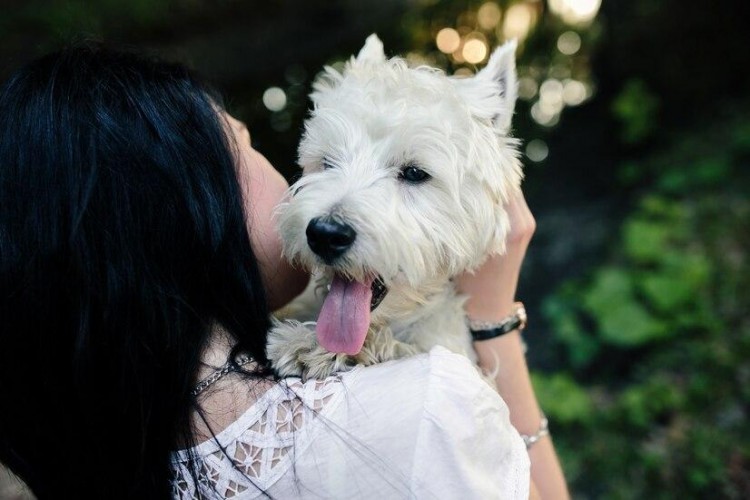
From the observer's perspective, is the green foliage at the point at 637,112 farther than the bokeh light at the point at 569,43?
No

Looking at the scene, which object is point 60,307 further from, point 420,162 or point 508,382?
point 508,382

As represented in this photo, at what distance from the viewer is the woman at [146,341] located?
4.90 ft

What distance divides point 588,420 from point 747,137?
308 cm

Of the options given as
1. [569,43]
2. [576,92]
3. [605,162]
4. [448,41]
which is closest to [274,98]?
[448,41]

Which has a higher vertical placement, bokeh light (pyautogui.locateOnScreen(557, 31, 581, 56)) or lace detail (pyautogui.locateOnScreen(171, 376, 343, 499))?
bokeh light (pyautogui.locateOnScreen(557, 31, 581, 56))

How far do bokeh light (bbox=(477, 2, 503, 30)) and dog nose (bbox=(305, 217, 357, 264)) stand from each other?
458 centimetres

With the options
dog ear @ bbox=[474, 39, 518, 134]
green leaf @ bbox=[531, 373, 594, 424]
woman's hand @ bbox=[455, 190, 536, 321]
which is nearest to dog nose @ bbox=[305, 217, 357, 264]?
woman's hand @ bbox=[455, 190, 536, 321]

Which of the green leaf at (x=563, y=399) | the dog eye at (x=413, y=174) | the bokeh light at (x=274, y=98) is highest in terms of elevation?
the bokeh light at (x=274, y=98)

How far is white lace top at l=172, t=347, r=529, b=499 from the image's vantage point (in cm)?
145

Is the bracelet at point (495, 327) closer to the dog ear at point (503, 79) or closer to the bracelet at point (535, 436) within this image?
the bracelet at point (535, 436)

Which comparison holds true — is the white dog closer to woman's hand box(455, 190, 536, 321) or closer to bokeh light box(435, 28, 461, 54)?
woman's hand box(455, 190, 536, 321)

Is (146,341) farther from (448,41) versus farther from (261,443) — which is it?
(448,41)

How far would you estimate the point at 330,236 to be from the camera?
1.79 metres

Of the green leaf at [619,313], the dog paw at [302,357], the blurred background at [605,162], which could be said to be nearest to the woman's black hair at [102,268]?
the dog paw at [302,357]
